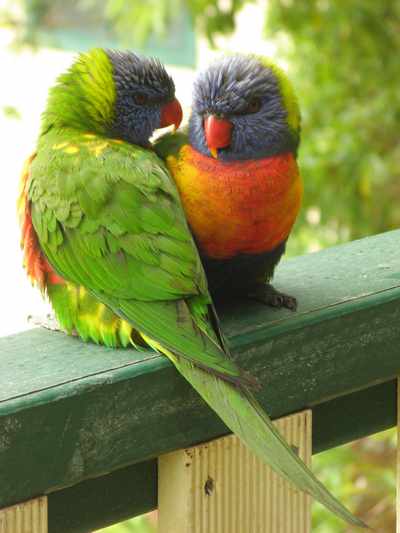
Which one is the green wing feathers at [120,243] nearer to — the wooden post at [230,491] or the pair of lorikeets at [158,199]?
the pair of lorikeets at [158,199]

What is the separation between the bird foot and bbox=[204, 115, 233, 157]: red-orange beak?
0.20m

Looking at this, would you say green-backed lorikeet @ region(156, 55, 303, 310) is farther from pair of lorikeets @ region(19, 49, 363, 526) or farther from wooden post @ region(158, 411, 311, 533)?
wooden post @ region(158, 411, 311, 533)

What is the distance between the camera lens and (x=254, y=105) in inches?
57.3

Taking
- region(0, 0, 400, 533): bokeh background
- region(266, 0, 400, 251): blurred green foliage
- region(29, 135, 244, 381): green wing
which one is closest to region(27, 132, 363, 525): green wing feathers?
region(29, 135, 244, 381): green wing

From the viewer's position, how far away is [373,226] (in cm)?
359

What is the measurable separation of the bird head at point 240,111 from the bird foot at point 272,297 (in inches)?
7.5

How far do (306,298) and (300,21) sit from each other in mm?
2240

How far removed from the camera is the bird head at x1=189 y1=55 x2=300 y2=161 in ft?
4.66

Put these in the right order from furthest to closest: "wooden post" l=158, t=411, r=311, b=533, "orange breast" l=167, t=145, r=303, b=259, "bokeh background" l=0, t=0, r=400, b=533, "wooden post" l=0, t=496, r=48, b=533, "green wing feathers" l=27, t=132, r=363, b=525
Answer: "bokeh background" l=0, t=0, r=400, b=533 → "orange breast" l=167, t=145, r=303, b=259 → "green wing feathers" l=27, t=132, r=363, b=525 → "wooden post" l=158, t=411, r=311, b=533 → "wooden post" l=0, t=496, r=48, b=533

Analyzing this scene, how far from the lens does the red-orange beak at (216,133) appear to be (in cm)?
141

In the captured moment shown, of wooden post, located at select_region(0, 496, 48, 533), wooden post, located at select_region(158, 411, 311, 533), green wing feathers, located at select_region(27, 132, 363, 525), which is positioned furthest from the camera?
green wing feathers, located at select_region(27, 132, 363, 525)

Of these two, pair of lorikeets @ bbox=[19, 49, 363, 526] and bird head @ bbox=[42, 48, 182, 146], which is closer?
pair of lorikeets @ bbox=[19, 49, 363, 526]

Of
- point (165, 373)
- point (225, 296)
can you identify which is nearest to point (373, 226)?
point (225, 296)

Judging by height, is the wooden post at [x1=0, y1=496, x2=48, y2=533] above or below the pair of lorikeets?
below
